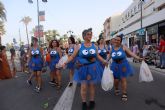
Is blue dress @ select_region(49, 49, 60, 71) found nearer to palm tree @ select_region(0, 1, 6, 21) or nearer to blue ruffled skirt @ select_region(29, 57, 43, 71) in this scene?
blue ruffled skirt @ select_region(29, 57, 43, 71)

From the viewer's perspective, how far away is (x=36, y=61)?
32.0ft

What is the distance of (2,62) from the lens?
1366 cm

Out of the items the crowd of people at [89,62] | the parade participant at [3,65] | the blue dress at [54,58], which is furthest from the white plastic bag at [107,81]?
the parade participant at [3,65]

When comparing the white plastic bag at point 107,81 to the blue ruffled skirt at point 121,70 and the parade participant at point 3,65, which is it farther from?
the parade participant at point 3,65

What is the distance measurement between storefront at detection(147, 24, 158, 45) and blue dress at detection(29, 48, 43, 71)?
28.1 meters

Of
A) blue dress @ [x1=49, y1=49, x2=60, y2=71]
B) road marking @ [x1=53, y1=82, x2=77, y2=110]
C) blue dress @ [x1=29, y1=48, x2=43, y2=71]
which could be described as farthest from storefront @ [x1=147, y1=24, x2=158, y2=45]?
road marking @ [x1=53, y1=82, x2=77, y2=110]

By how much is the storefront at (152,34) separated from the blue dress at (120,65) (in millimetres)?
29092

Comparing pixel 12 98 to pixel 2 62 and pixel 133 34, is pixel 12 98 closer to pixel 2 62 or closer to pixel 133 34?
pixel 2 62

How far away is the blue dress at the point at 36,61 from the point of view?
9766mm

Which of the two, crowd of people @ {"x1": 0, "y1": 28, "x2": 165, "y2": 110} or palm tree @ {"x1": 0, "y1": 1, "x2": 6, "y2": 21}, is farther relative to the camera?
palm tree @ {"x1": 0, "y1": 1, "x2": 6, "y2": 21}

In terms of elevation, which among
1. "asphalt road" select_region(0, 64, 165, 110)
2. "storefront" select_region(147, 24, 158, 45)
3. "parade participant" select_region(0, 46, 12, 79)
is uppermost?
"storefront" select_region(147, 24, 158, 45)

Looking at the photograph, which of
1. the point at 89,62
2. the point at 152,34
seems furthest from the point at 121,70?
the point at 152,34

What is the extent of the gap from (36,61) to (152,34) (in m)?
31.3

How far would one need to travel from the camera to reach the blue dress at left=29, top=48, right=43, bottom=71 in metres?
9.77
